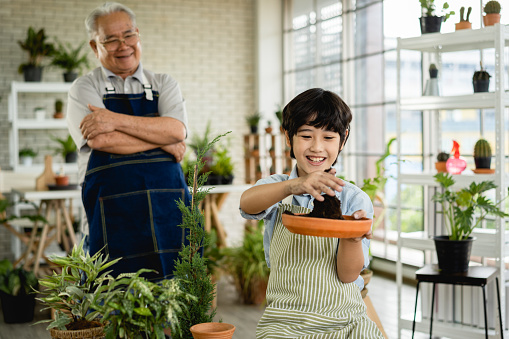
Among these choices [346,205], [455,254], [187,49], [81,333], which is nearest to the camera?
[81,333]

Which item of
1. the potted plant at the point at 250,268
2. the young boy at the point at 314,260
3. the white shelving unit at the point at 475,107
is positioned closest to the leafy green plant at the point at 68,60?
the potted plant at the point at 250,268

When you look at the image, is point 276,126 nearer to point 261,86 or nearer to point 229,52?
point 261,86

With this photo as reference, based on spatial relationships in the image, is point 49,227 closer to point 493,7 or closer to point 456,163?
point 456,163

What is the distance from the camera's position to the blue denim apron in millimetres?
2416

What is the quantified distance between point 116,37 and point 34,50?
15.9 ft

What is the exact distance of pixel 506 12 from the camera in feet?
15.1

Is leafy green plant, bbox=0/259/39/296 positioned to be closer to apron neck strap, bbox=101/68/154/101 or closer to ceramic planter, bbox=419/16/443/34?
apron neck strap, bbox=101/68/154/101

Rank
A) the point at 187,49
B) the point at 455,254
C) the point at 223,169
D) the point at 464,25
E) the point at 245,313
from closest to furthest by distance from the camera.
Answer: the point at 455,254
the point at 464,25
the point at 245,313
the point at 223,169
the point at 187,49

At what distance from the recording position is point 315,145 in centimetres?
173

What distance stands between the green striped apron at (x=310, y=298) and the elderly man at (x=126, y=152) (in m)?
0.77

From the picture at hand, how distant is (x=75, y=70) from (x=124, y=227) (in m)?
5.17

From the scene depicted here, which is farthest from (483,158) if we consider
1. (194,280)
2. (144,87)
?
(194,280)

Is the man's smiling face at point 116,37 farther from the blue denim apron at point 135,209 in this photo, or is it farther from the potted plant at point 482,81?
the potted plant at point 482,81

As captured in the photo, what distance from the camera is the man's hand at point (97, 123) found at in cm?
237
